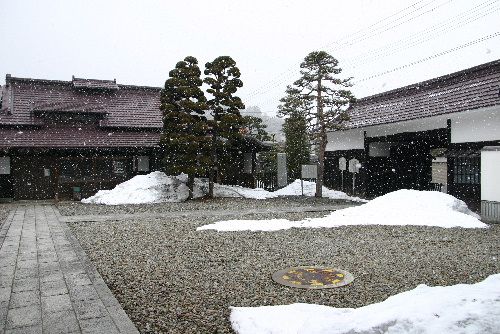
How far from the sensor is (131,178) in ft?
71.3

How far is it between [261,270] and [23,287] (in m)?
3.54

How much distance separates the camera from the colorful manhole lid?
561cm

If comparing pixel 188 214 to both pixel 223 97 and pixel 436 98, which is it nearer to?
pixel 223 97

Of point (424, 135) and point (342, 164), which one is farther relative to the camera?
point (342, 164)

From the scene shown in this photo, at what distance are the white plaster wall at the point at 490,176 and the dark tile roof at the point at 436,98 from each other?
6.02ft

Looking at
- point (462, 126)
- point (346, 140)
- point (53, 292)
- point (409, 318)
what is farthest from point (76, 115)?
A: point (409, 318)

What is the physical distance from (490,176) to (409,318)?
1195 cm

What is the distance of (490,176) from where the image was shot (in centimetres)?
1278

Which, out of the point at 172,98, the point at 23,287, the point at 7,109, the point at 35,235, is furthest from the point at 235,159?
the point at 23,287

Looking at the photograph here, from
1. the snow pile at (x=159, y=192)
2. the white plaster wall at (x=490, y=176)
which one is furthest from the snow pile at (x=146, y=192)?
the white plaster wall at (x=490, y=176)

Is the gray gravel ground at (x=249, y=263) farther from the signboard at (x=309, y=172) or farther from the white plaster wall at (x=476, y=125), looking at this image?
the signboard at (x=309, y=172)

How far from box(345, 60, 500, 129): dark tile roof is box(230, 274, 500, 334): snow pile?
1204 centimetres

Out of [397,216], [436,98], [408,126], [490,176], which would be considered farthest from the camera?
[408,126]

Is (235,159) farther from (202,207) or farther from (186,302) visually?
(186,302)
